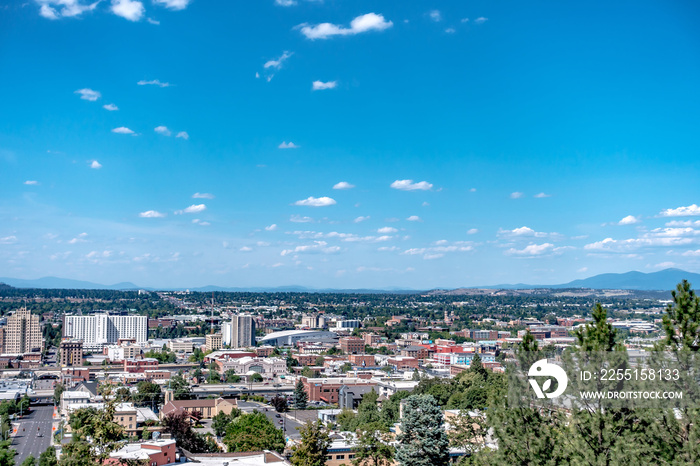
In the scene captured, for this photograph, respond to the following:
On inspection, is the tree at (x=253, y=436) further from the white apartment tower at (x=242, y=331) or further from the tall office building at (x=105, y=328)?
the tall office building at (x=105, y=328)

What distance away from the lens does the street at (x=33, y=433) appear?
30.7m

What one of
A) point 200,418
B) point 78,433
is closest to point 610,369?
point 78,433

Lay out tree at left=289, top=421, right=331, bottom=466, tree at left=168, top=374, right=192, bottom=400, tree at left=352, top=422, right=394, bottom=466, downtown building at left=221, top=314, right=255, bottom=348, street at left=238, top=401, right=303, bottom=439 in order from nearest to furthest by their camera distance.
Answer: tree at left=289, top=421, right=331, bottom=466 < tree at left=352, top=422, right=394, bottom=466 < street at left=238, top=401, right=303, bottom=439 < tree at left=168, top=374, right=192, bottom=400 < downtown building at left=221, top=314, right=255, bottom=348

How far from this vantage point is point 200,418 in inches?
1556

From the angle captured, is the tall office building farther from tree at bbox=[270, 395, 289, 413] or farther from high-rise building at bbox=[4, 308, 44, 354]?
tree at bbox=[270, 395, 289, 413]

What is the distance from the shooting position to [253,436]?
26266 millimetres

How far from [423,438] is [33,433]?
27.3 metres

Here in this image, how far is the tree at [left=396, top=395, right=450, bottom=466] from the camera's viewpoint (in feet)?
56.4

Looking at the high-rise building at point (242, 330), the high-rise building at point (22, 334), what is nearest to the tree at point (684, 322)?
the high-rise building at point (242, 330)

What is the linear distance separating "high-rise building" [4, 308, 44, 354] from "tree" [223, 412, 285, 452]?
6560cm

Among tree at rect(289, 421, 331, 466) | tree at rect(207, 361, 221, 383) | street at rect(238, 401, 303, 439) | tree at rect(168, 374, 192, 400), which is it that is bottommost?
tree at rect(207, 361, 221, 383)

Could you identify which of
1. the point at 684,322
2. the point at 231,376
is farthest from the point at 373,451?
the point at 231,376

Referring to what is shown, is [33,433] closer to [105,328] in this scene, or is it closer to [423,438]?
[423,438]

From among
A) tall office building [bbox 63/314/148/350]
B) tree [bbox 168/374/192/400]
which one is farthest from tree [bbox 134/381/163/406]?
tall office building [bbox 63/314/148/350]
